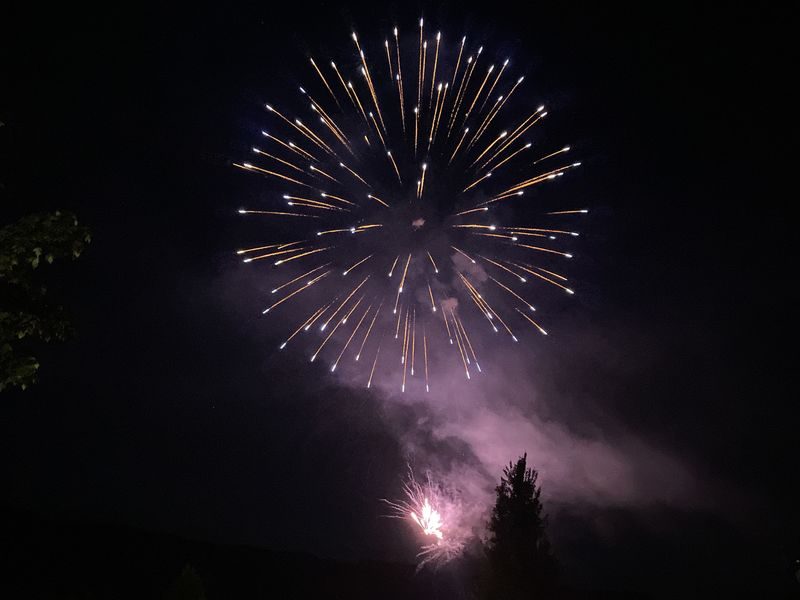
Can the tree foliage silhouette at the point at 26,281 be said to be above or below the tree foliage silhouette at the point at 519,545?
below

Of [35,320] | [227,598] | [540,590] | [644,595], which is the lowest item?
[35,320]

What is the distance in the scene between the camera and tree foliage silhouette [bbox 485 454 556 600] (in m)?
16.0

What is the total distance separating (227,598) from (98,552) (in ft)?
38.7

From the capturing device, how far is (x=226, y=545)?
55750 millimetres

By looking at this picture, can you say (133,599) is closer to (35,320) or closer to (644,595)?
(35,320)

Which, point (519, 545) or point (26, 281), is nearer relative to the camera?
point (26, 281)

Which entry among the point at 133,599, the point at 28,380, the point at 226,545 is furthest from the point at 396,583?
the point at 28,380

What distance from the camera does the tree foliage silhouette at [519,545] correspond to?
52.3 ft

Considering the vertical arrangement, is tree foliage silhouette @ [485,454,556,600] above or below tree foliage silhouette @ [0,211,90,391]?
above

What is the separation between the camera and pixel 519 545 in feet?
54.2

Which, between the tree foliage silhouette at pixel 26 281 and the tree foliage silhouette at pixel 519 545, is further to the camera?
the tree foliage silhouette at pixel 519 545

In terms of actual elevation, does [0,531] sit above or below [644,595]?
below

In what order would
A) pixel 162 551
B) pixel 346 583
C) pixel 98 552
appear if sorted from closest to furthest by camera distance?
1. pixel 98 552
2. pixel 162 551
3. pixel 346 583

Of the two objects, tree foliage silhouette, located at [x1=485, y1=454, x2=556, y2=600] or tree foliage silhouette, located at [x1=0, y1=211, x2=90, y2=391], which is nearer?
tree foliage silhouette, located at [x1=0, y1=211, x2=90, y2=391]
